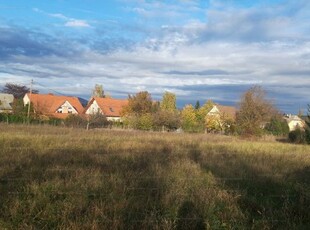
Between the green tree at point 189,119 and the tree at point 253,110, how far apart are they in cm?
981

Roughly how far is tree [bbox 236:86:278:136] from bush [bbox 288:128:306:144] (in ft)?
11.7

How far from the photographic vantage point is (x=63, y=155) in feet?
45.4

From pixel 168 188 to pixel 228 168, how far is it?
458 centimetres

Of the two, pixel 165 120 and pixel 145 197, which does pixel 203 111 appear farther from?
pixel 145 197

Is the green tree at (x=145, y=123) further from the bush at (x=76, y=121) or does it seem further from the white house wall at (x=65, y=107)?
the white house wall at (x=65, y=107)

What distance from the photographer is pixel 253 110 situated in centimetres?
4628

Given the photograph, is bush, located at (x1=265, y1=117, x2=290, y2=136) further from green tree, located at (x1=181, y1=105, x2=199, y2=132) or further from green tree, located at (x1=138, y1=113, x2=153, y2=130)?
green tree, located at (x1=138, y1=113, x2=153, y2=130)

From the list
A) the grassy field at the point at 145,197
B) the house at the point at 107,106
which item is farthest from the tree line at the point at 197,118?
the grassy field at the point at 145,197

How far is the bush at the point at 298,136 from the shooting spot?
139 feet

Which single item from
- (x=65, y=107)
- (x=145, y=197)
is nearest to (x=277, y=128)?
(x=65, y=107)

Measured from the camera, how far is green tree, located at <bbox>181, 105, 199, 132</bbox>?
55.8 m

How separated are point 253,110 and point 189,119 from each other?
15.4 m

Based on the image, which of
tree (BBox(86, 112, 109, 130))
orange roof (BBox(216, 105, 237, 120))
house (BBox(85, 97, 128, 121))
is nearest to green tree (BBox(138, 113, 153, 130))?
tree (BBox(86, 112, 109, 130))

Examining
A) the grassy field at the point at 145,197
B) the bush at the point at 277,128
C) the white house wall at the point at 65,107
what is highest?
the white house wall at the point at 65,107
